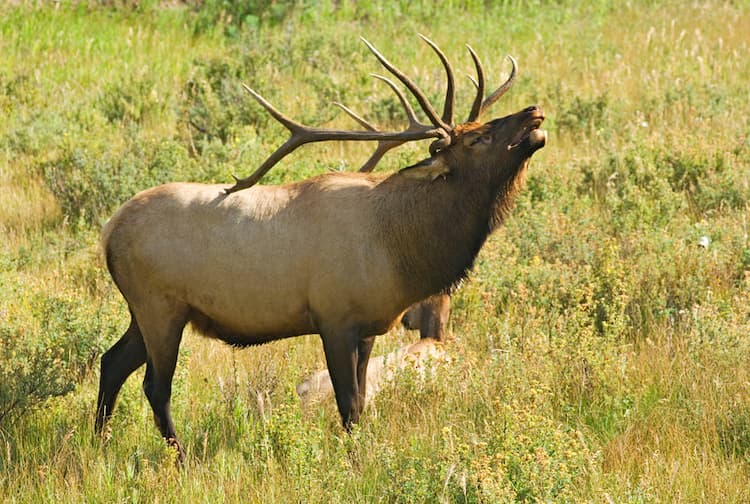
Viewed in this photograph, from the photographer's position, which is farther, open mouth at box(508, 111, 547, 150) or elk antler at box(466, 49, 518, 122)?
elk antler at box(466, 49, 518, 122)

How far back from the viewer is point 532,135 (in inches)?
227

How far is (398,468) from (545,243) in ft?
11.5

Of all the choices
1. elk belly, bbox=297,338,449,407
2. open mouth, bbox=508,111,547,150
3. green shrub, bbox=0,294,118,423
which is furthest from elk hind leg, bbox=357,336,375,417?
green shrub, bbox=0,294,118,423

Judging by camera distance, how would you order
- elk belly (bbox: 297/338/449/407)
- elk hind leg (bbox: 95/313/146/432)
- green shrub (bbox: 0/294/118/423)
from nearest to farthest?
green shrub (bbox: 0/294/118/423) < elk hind leg (bbox: 95/313/146/432) < elk belly (bbox: 297/338/449/407)

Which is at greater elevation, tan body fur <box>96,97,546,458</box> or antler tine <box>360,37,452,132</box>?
antler tine <box>360,37,452,132</box>

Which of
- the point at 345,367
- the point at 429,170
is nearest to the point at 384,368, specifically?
the point at 345,367

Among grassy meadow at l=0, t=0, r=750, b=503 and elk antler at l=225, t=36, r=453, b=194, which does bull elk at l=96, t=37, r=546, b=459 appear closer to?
elk antler at l=225, t=36, r=453, b=194

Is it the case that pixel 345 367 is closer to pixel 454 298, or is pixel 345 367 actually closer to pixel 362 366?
pixel 362 366

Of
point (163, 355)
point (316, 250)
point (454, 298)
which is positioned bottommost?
point (454, 298)

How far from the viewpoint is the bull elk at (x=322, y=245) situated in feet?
19.2

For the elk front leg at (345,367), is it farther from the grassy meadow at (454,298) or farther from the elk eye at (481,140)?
the elk eye at (481,140)

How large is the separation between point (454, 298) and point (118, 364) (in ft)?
8.35

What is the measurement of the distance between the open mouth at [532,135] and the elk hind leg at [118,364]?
230 centimetres

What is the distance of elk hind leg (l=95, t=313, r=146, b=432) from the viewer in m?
6.29
